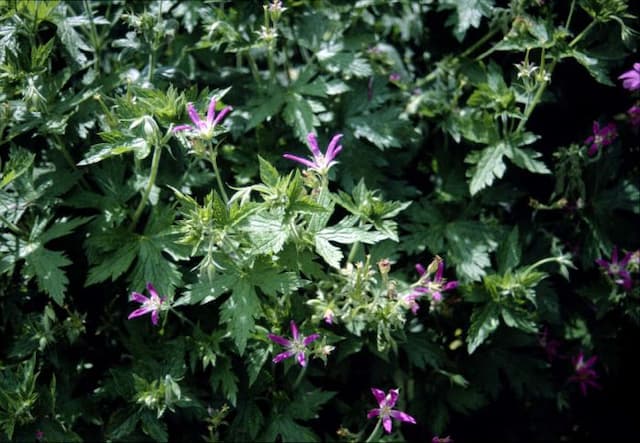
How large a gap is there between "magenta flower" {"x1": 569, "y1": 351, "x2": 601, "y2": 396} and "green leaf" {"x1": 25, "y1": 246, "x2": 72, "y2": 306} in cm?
233

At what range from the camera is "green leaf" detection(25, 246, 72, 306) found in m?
2.55

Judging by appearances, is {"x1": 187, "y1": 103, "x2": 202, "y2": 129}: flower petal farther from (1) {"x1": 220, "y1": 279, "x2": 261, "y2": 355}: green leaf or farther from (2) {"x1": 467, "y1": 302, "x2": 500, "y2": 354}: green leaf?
(2) {"x1": 467, "y1": 302, "x2": 500, "y2": 354}: green leaf

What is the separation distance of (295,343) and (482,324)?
81 centimetres

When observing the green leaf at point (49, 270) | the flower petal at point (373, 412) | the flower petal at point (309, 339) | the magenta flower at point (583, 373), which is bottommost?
the magenta flower at point (583, 373)

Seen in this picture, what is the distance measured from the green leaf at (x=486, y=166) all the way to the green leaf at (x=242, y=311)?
109cm

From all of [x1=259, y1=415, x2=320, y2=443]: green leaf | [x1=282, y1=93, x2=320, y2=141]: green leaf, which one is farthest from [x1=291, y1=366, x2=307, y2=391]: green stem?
[x1=282, y1=93, x2=320, y2=141]: green leaf

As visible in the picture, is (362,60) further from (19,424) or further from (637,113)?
(19,424)

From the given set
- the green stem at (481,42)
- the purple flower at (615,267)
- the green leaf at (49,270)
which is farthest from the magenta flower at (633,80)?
the green leaf at (49,270)

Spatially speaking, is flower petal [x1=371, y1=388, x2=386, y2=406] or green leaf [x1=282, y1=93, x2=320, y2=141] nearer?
flower petal [x1=371, y1=388, x2=386, y2=406]

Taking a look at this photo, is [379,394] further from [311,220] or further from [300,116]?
[300,116]

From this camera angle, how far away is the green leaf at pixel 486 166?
2.92 metres

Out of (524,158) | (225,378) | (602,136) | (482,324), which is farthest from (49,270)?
(602,136)

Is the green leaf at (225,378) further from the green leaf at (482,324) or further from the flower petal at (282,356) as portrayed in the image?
the green leaf at (482,324)

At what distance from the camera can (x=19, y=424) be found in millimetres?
2527
